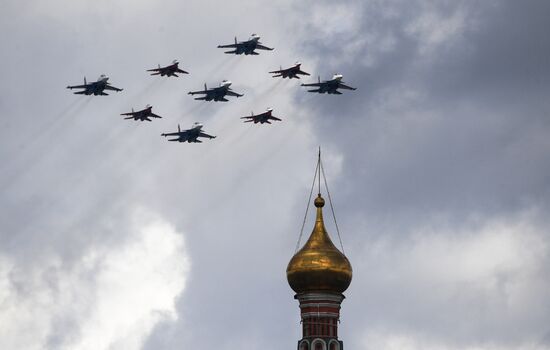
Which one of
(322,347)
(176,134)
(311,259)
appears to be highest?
(176,134)

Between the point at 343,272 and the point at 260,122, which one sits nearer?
the point at 343,272

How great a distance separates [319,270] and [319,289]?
1.44 m

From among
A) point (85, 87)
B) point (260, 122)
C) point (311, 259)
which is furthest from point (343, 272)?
point (85, 87)

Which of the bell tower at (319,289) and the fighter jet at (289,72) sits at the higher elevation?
the fighter jet at (289,72)

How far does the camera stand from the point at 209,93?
314 ft

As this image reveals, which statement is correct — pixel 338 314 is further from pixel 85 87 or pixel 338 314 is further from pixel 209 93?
pixel 85 87

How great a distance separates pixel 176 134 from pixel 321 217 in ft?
43.7

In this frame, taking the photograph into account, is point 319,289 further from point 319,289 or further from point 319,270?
point 319,270

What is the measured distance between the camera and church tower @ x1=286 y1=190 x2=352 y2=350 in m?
87.9

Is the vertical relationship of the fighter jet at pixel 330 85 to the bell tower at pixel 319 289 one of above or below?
above

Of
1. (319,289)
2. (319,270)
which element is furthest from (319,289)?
(319,270)

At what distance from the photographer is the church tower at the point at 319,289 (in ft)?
289

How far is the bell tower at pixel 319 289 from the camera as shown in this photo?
8794 cm

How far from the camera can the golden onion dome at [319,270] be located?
8794cm
